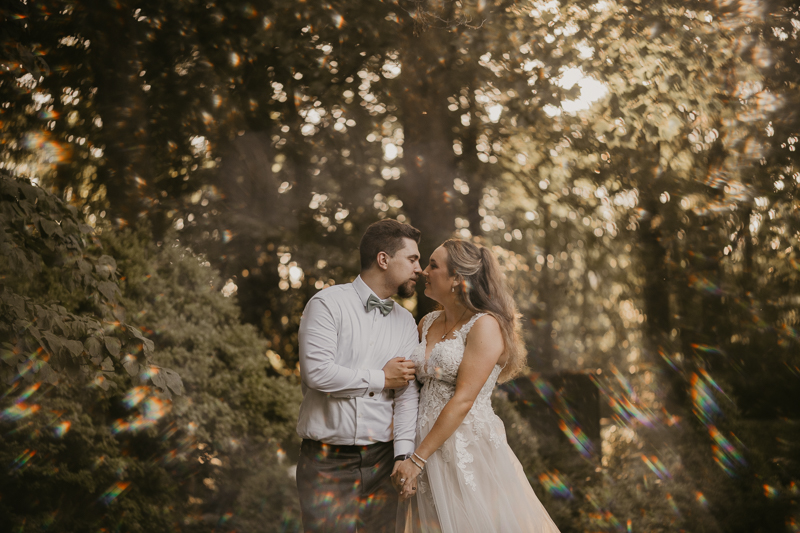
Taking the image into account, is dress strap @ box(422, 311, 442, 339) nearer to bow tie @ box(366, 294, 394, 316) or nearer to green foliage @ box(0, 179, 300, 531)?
bow tie @ box(366, 294, 394, 316)

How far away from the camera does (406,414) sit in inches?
90.2

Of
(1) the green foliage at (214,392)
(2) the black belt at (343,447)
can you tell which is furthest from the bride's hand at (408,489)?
(1) the green foliage at (214,392)

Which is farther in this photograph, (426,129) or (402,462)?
(426,129)

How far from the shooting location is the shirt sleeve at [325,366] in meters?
2.08

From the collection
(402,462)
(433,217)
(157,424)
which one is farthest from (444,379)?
(157,424)

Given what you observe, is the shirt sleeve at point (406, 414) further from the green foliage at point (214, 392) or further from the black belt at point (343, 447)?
the green foliage at point (214, 392)

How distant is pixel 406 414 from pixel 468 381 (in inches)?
13.1

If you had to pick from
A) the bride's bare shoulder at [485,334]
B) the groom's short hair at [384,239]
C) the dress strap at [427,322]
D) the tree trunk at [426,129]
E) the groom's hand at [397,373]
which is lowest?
the tree trunk at [426,129]

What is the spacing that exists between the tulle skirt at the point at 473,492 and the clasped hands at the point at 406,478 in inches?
5.4

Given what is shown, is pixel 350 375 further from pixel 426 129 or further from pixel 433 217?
pixel 426 129

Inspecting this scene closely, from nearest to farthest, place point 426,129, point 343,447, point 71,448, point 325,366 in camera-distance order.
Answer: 1. point 325,366
2. point 343,447
3. point 71,448
4. point 426,129

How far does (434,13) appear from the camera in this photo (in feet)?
15.1

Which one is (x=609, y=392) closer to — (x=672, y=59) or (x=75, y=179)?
(x=672, y=59)

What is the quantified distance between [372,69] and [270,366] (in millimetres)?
2742
